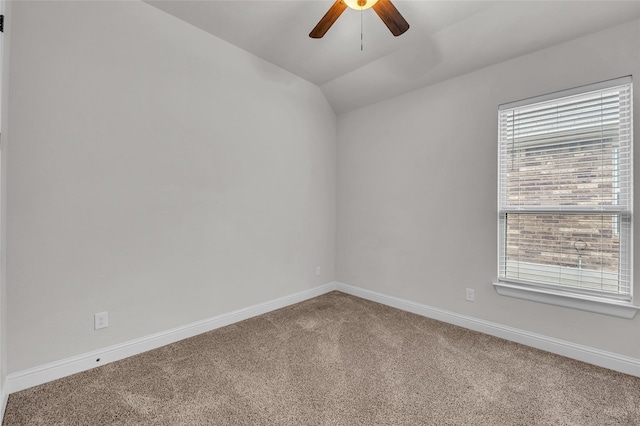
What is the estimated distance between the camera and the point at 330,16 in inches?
74.6

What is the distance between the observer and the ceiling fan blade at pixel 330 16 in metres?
1.82

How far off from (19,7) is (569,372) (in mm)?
4307

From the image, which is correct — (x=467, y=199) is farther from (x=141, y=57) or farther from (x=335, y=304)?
(x=141, y=57)

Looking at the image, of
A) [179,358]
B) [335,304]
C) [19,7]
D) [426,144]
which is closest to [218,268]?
[179,358]

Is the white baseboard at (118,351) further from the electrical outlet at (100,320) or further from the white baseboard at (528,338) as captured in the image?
the white baseboard at (528,338)

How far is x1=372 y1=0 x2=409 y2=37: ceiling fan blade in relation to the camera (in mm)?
1773

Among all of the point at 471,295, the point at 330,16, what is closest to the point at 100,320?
the point at 330,16

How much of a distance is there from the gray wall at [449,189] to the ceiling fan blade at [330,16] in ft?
4.92

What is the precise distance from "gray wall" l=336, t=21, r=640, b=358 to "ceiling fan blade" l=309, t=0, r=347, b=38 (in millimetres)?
1501

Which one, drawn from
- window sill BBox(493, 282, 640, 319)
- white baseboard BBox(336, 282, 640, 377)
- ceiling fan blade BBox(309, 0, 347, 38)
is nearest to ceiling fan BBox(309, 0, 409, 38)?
ceiling fan blade BBox(309, 0, 347, 38)

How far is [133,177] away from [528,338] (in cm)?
343

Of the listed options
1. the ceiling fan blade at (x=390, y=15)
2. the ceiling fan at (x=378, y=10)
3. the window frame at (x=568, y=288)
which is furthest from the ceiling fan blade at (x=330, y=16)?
the window frame at (x=568, y=288)

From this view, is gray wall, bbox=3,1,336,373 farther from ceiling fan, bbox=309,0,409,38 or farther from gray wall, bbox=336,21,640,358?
ceiling fan, bbox=309,0,409,38

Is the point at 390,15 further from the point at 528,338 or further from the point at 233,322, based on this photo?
the point at 233,322
